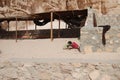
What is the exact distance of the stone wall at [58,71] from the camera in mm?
9352

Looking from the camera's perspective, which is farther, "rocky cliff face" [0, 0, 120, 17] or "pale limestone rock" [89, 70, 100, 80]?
"rocky cliff face" [0, 0, 120, 17]

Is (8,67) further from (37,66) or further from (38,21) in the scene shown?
(38,21)

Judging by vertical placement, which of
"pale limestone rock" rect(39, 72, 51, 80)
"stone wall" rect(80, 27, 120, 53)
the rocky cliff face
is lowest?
"pale limestone rock" rect(39, 72, 51, 80)

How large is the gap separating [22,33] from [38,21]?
3075mm

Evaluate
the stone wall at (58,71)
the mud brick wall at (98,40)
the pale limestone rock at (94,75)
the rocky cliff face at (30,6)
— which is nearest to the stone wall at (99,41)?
the mud brick wall at (98,40)

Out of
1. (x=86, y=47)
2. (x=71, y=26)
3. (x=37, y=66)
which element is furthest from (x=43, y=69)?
(x=71, y=26)

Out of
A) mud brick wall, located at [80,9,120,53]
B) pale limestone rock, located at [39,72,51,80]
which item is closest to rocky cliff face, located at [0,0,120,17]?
mud brick wall, located at [80,9,120,53]

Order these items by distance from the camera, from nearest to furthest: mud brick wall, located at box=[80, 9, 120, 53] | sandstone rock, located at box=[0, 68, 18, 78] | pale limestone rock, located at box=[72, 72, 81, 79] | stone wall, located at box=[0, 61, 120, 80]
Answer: stone wall, located at box=[0, 61, 120, 80], pale limestone rock, located at box=[72, 72, 81, 79], sandstone rock, located at box=[0, 68, 18, 78], mud brick wall, located at box=[80, 9, 120, 53]

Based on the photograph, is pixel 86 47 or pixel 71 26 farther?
pixel 71 26

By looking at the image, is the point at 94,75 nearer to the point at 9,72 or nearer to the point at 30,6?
the point at 9,72

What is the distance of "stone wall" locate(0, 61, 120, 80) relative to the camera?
9.35m

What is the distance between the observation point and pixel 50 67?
32.6 ft

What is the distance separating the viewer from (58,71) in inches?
387

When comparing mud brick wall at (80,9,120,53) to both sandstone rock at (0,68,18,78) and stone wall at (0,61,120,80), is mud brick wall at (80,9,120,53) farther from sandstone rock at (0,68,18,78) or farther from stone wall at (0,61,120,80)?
sandstone rock at (0,68,18,78)
